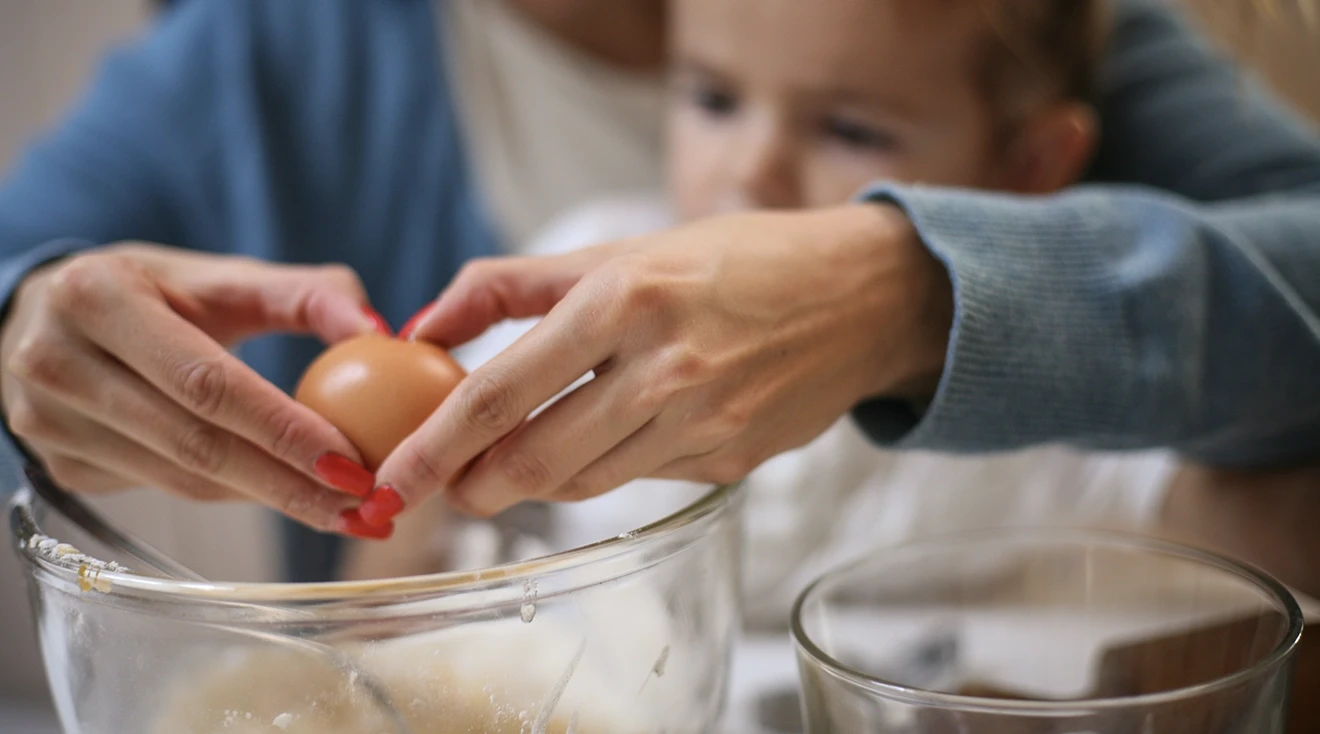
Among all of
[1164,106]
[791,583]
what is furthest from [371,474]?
[1164,106]

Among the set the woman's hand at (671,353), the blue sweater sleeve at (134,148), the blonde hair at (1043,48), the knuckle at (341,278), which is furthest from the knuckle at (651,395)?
the blue sweater sleeve at (134,148)

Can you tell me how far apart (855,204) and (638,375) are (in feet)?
0.64

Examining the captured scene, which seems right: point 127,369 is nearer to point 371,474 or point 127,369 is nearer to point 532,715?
point 371,474

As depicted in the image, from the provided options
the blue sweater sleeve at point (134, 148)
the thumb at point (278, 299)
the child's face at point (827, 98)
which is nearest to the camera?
the thumb at point (278, 299)

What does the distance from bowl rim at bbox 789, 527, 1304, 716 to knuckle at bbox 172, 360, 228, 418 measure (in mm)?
260

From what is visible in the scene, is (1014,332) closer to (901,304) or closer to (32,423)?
(901,304)

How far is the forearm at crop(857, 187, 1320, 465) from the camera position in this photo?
0.55m

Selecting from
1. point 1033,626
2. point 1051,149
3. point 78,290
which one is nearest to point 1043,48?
point 1051,149

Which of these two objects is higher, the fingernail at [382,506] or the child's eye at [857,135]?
the child's eye at [857,135]

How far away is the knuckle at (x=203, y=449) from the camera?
482 mm

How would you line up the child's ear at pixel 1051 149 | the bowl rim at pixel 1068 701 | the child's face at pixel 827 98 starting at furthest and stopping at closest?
the child's ear at pixel 1051 149 < the child's face at pixel 827 98 < the bowl rim at pixel 1068 701

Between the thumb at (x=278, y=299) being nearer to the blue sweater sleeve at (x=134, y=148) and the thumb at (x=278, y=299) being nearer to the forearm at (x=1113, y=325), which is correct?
the forearm at (x=1113, y=325)

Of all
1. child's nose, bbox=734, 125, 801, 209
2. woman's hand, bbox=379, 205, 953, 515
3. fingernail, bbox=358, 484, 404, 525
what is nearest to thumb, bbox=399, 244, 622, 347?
woman's hand, bbox=379, 205, 953, 515

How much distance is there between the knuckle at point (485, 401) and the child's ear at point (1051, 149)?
728 millimetres
